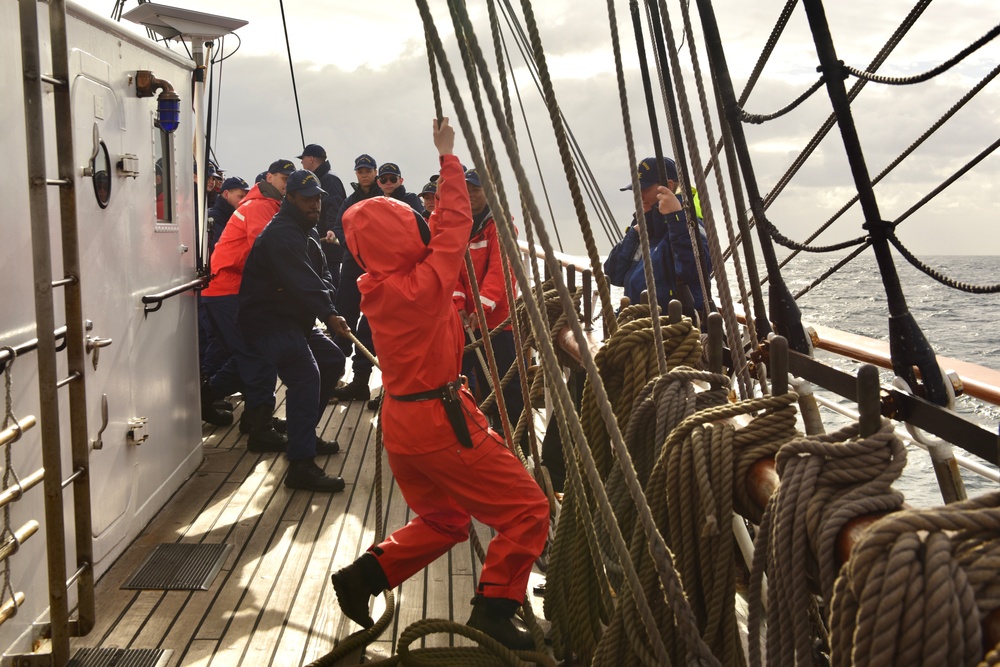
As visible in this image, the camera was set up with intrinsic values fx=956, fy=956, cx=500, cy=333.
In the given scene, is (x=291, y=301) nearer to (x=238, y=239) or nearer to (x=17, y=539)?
(x=238, y=239)

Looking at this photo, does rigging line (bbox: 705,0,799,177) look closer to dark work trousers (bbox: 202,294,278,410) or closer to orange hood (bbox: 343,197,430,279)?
orange hood (bbox: 343,197,430,279)

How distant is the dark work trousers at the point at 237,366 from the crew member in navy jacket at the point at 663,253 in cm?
216

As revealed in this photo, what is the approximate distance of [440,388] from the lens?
308cm

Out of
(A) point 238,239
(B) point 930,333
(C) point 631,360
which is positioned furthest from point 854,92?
(B) point 930,333

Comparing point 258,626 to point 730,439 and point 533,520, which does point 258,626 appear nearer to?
point 533,520

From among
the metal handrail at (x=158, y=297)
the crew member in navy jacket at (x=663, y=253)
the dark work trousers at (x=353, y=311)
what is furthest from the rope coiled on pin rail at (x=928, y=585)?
the dark work trousers at (x=353, y=311)

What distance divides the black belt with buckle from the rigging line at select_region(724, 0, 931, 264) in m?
1.09

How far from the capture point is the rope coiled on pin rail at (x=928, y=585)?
0.97 meters

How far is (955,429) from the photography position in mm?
2227

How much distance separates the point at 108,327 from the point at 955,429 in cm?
309

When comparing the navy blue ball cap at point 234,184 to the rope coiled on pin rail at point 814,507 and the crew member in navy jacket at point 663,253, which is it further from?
the rope coiled on pin rail at point 814,507

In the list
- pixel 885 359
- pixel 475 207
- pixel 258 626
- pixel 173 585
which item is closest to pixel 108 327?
pixel 173 585

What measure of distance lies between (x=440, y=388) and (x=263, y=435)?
2.89 m

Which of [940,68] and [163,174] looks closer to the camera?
[940,68]
